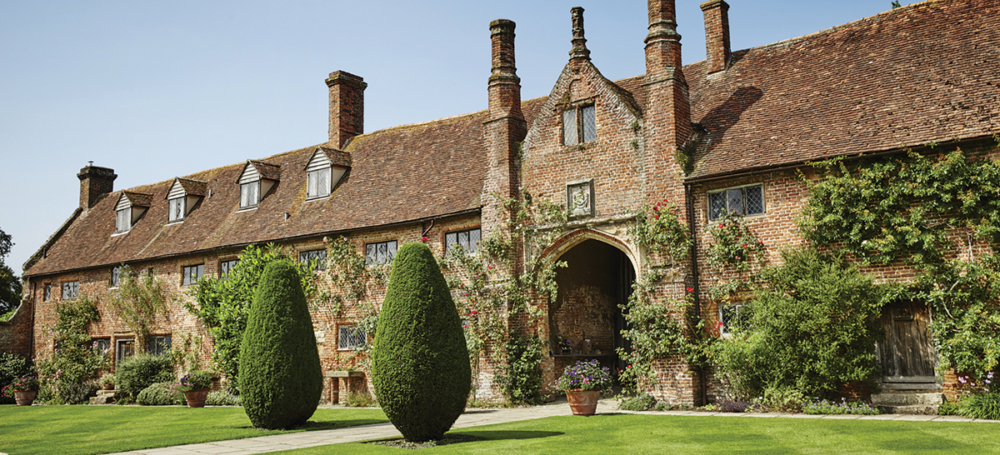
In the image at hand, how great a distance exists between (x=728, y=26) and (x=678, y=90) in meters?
3.62

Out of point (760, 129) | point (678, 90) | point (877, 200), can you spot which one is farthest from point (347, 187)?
point (877, 200)

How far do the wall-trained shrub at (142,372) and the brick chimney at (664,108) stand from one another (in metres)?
17.0

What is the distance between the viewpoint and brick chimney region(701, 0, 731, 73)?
18.2 meters

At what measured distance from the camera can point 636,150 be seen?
1628cm

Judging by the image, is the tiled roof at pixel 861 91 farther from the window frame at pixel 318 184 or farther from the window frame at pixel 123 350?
the window frame at pixel 123 350

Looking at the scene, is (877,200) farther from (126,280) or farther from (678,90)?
(126,280)

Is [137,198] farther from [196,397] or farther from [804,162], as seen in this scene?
[804,162]

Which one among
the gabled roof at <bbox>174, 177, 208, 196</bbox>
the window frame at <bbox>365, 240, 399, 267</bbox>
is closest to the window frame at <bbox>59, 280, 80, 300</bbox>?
the gabled roof at <bbox>174, 177, 208, 196</bbox>

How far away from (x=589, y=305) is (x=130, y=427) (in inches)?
419

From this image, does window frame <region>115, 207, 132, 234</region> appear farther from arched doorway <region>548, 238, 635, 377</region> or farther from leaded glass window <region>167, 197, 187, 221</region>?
arched doorway <region>548, 238, 635, 377</region>

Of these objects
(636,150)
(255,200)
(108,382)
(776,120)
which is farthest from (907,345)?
(108,382)

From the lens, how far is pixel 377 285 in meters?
20.1

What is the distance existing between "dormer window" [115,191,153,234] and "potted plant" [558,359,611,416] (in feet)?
73.2

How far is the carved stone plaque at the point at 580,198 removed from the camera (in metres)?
16.8
